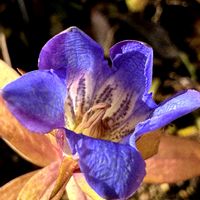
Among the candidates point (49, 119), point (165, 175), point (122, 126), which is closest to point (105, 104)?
point (122, 126)

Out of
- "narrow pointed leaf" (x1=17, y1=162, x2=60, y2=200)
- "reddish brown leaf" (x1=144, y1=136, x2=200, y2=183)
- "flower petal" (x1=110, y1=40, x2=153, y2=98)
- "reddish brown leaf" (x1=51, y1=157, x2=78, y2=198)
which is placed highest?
"flower petal" (x1=110, y1=40, x2=153, y2=98)

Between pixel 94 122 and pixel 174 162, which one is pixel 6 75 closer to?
pixel 94 122

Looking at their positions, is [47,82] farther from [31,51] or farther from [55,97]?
[31,51]

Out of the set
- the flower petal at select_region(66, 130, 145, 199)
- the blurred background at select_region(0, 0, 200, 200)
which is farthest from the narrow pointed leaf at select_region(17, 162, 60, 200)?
the blurred background at select_region(0, 0, 200, 200)

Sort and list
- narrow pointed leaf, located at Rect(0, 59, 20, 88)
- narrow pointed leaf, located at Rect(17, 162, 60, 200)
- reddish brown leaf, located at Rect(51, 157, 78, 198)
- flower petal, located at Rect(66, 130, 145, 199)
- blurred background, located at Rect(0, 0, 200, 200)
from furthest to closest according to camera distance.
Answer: blurred background, located at Rect(0, 0, 200, 200)
narrow pointed leaf, located at Rect(0, 59, 20, 88)
narrow pointed leaf, located at Rect(17, 162, 60, 200)
reddish brown leaf, located at Rect(51, 157, 78, 198)
flower petal, located at Rect(66, 130, 145, 199)

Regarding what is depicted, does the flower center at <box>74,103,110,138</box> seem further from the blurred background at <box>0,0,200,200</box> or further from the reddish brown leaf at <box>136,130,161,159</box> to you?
the blurred background at <box>0,0,200,200</box>

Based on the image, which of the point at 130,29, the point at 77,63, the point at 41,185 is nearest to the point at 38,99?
the point at 77,63

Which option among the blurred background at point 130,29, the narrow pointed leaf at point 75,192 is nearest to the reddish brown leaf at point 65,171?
the narrow pointed leaf at point 75,192
